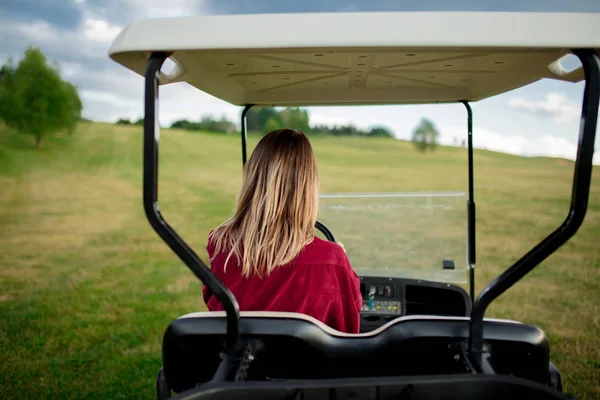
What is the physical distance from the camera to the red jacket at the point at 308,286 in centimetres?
163

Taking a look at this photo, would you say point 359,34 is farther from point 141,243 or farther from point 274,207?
point 141,243

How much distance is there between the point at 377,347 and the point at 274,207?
1.82 ft

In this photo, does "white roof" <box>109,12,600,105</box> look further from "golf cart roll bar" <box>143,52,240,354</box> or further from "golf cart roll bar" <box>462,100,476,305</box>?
"golf cart roll bar" <box>462,100,476,305</box>

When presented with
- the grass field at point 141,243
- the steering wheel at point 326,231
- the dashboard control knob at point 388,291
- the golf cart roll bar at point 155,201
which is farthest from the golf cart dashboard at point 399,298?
the golf cart roll bar at point 155,201

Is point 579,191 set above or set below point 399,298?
above

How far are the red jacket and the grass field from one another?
96 cm

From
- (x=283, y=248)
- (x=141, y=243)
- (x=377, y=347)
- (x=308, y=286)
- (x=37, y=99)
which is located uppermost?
(x=37, y=99)

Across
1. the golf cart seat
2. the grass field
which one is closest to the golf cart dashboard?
the grass field

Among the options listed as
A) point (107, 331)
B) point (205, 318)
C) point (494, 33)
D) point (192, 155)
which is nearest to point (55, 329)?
point (107, 331)

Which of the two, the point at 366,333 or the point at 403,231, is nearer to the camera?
the point at 366,333

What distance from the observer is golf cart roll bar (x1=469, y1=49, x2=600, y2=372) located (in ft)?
4.21

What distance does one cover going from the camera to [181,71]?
1.76 meters

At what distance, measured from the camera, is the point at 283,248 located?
1.64 m

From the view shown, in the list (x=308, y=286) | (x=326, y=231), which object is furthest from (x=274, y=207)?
(x=326, y=231)
